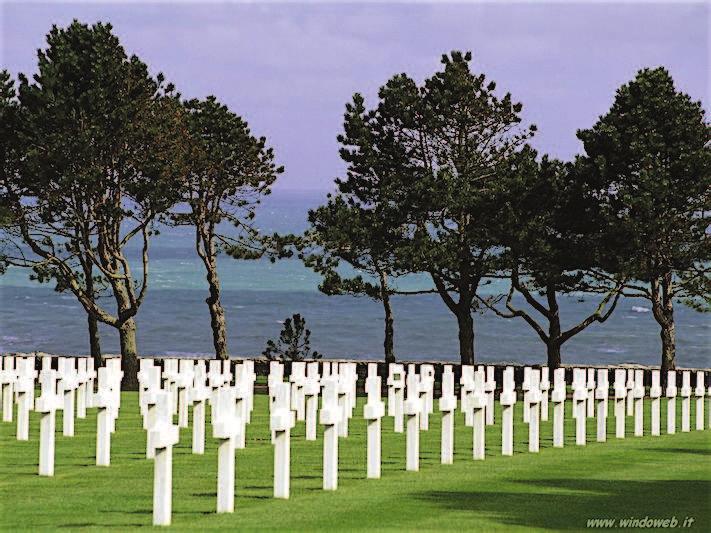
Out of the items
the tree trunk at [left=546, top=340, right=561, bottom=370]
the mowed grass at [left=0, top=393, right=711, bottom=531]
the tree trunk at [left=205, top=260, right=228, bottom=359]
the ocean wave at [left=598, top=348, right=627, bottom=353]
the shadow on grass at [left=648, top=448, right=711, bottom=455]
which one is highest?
the tree trunk at [left=205, top=260, right=228, bottom=359]

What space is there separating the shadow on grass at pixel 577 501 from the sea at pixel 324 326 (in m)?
101

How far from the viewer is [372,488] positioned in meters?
15.1

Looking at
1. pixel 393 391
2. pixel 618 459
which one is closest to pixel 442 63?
pixel 393 391

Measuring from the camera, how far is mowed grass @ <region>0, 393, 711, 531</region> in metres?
12.9

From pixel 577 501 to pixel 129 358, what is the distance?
95.6 ft

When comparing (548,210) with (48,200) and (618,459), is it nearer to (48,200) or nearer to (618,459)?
(48,200)

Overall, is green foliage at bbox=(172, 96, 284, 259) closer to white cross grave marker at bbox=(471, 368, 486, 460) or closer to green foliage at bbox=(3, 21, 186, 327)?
green foliage at bbox=(3, 21, 186, 327)

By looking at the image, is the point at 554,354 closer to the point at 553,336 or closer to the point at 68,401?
the point at 553,336

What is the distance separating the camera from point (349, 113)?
1778 inches

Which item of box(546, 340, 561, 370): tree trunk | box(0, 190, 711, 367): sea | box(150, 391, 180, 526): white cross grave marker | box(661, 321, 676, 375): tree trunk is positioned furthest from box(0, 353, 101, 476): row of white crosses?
box(0, 190, 711, 367): sea

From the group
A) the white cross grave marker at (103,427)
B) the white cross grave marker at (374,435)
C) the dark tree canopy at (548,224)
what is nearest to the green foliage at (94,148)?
the dark tree canopy at (548,224)

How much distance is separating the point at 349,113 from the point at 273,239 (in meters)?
5.08

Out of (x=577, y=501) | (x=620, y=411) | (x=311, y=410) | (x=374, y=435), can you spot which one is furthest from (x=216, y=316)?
(x=577, y=501)

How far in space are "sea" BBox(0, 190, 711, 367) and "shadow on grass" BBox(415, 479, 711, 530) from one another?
10111cm
